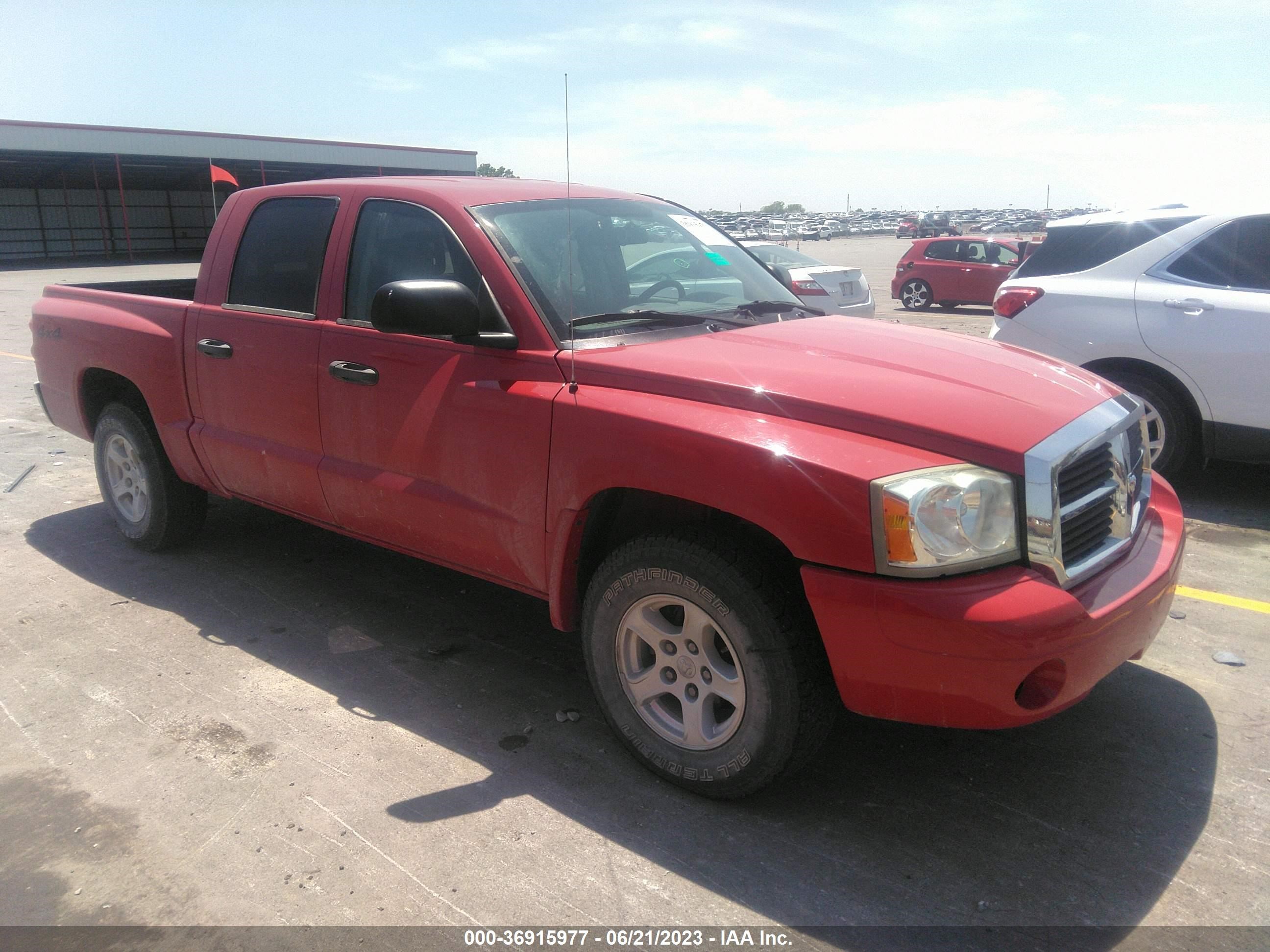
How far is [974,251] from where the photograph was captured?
1920 centimetres

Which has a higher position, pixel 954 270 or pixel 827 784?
pixel 954 270

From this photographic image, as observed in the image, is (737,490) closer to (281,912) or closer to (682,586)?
(682,586)

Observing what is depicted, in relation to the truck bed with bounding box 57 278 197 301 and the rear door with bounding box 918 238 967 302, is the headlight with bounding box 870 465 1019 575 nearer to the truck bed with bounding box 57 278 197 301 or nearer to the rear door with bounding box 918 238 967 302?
the truck bed with bounding box 57 278 197 301

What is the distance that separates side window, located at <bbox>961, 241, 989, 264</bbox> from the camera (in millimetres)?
19109

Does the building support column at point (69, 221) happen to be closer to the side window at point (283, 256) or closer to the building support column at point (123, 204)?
the building support column at point (123, 204)

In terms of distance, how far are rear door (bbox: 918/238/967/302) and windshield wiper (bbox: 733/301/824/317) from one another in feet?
53.2

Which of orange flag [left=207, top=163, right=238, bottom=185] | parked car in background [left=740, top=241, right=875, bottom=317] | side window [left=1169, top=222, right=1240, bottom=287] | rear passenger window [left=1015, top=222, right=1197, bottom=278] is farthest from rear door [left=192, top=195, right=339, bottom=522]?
parked car in background [left=740, top=241, right=875, bottom=317]

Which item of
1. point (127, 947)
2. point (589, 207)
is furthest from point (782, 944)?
point (589, 207)

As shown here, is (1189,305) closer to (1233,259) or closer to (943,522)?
(1233,259)

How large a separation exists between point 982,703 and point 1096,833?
2.31 ft

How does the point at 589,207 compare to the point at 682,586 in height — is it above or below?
above

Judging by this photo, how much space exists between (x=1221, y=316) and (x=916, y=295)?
14521mm

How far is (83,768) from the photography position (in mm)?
3229

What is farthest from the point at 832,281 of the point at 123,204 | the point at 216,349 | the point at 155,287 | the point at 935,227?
the point at 935,227
